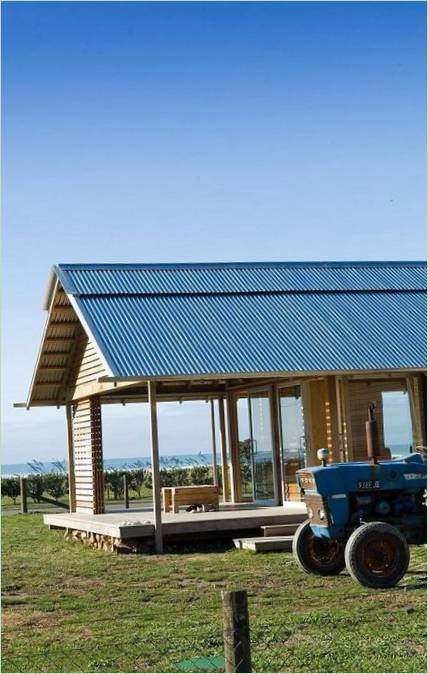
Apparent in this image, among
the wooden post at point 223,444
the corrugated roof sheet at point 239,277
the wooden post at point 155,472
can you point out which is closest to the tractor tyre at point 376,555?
the wooden post at point 155,472

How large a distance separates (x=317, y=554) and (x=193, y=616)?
316cm

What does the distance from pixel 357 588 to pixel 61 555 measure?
7.16 metres

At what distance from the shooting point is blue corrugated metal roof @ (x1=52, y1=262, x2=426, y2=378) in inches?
738

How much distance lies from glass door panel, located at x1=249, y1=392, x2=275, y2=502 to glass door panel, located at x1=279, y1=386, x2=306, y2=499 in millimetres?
490

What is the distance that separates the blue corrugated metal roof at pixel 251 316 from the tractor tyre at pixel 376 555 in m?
5.97

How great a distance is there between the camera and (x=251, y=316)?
815 inches

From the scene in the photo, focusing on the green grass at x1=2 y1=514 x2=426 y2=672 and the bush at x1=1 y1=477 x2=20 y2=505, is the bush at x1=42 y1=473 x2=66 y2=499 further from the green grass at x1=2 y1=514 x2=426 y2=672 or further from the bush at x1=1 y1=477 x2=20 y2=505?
the green grass at x1=2 y1=514 x2=426 y2=672

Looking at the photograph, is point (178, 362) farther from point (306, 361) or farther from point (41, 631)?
point (41, 631)

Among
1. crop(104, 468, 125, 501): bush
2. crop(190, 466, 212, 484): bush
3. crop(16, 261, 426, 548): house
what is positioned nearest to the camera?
crop(16, 261, 426, 548): house

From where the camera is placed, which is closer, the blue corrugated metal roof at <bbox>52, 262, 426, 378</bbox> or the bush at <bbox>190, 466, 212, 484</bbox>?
the blue corrugated metal roof at <bbox>52, 262, 426, 378</bbox>

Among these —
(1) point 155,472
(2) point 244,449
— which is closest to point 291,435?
(2) point 244,449

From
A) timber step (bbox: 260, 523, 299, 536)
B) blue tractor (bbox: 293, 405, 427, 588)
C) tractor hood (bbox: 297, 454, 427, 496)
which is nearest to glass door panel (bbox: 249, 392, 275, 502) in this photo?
timber step (bbox: 260, 523, 299, 536)

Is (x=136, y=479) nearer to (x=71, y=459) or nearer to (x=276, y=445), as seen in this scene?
(x=71, y=459)

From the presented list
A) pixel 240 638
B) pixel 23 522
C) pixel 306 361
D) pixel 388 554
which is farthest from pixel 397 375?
pixel 240 638
